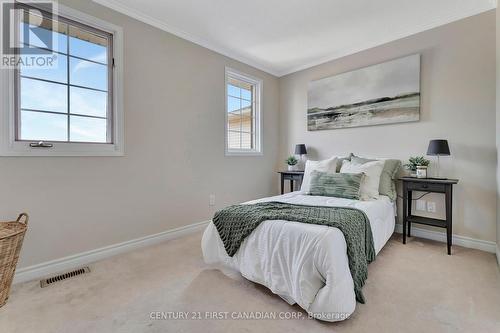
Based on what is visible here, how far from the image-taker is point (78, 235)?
2.27m

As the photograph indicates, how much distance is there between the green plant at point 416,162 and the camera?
2.77m

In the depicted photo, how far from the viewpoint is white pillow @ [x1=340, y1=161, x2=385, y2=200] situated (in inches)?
104

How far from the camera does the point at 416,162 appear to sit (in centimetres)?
283

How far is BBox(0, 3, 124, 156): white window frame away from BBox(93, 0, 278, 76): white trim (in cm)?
20

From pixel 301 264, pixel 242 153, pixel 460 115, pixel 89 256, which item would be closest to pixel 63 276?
pixel 89 256

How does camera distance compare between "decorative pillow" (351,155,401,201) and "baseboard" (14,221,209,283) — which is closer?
"baseboard" (14,221,209,283)

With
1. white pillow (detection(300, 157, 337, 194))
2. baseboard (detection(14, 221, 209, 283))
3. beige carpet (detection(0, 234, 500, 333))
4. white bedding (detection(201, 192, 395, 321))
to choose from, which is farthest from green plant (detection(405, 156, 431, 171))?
baseboard (detection(14, 221, 209, 283))

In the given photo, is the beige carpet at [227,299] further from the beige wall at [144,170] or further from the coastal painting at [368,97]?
the coastal painting at [368,97]

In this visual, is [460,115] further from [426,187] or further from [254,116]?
[254,116]

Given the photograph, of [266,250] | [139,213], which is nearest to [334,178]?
[266,250]

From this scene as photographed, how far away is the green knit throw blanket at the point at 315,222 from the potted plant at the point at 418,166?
1261 millimetres

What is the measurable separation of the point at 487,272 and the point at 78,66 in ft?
13.8

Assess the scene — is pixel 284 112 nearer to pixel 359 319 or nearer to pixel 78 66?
pixel 78 66

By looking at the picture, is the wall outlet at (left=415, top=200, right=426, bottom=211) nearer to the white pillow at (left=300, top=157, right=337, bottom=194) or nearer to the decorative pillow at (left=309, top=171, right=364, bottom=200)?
the decorative pillow at (left=309, top=171, right=364, bottom=200)
